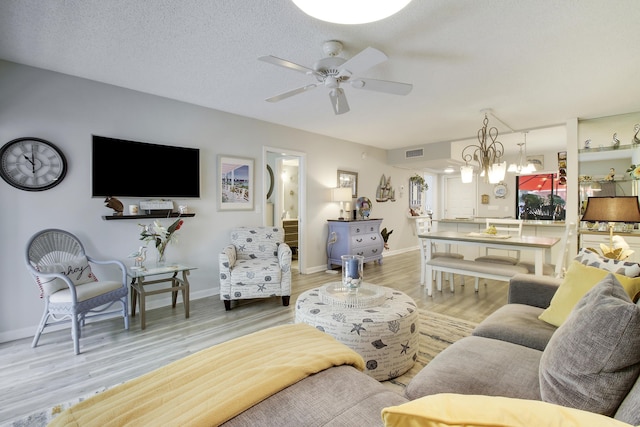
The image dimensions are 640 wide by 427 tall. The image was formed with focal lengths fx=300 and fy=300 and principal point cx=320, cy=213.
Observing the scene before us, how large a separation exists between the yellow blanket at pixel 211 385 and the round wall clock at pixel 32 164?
106 inches

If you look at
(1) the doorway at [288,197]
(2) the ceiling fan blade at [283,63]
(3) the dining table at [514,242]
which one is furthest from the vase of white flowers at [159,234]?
(3) the dining table at [514,242]

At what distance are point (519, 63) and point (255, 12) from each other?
2.29 metres

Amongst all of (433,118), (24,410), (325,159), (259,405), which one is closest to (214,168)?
(325,159)

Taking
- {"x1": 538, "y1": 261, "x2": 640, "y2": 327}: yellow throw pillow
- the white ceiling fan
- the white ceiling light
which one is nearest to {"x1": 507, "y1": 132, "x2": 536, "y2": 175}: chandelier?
the white ceiling fan

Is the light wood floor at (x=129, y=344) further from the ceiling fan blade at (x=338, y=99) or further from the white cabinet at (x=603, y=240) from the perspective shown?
the ceiling fan blade at (x=338, y=99)

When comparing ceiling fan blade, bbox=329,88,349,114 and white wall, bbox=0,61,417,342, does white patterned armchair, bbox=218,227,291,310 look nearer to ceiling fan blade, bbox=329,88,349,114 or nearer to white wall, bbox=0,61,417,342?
white wall, bbox=0,61,417,342

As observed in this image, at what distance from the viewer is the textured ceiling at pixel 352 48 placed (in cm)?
196

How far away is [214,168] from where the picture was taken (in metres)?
3.99

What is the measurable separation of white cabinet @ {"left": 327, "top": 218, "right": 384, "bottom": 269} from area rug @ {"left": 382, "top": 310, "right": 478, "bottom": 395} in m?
2.14

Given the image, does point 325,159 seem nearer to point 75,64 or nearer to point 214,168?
point 214,168

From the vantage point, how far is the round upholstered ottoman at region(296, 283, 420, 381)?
194 centimetres

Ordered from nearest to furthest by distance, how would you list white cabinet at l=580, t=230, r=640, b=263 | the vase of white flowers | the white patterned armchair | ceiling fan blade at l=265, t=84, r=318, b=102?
ceiling fan blade at l=265, t=84, r=318, b=102, the vase of white flowers, the white patterned armchair, white cabinet at l=580, t=230, r=640, b=263

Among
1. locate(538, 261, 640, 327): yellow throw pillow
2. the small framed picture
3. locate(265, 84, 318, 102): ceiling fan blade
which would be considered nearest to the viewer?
locate(538, 261, 640, 327): yellow throw pillow

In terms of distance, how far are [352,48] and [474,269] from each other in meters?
2.78
